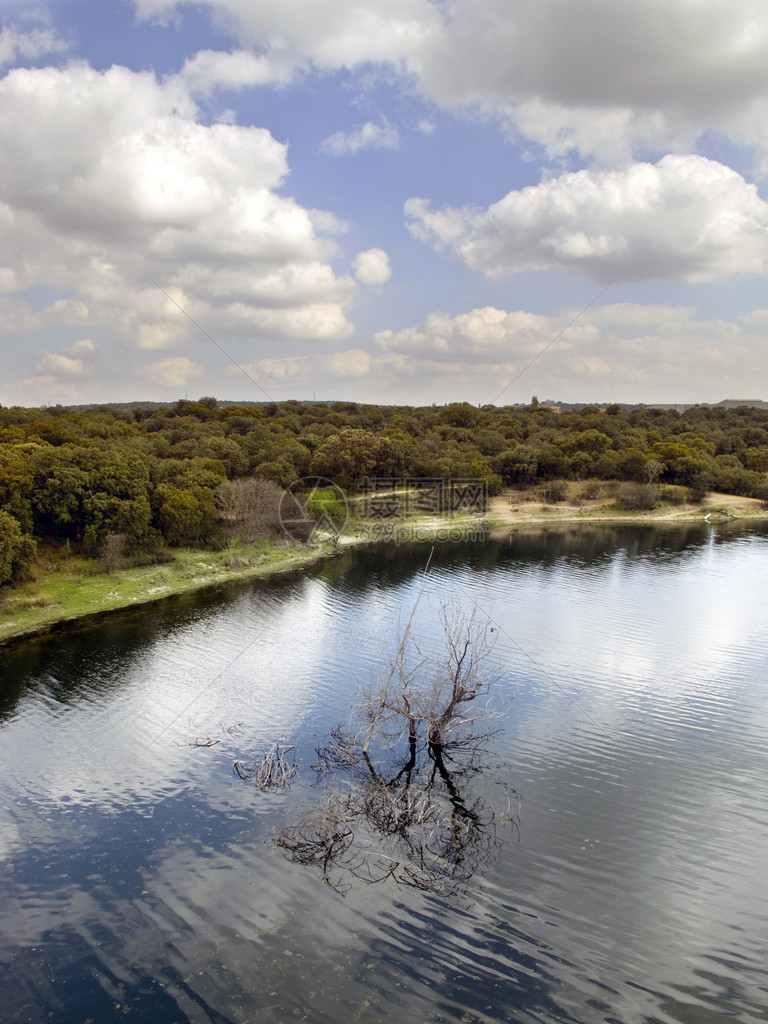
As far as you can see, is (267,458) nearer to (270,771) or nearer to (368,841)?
(270,771)

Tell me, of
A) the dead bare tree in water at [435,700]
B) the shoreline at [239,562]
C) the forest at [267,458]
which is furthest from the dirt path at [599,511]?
the dead bare tree in water at [435,700]

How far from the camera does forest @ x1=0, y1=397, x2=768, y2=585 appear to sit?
36469 mm

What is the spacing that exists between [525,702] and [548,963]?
10.7m

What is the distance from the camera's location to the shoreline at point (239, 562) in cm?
3072

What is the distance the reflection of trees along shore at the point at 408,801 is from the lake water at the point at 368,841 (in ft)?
0.58

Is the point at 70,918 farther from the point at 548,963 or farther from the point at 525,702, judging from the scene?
the point at 525,702

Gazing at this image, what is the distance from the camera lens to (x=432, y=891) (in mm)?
12789

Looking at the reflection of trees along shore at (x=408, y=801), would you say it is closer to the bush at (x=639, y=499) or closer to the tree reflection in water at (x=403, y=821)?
the tree reflection in water at (x=403, y=821)

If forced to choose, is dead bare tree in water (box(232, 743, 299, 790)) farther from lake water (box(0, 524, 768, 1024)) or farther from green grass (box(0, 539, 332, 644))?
green grass (box(0, 539, 332, 644))

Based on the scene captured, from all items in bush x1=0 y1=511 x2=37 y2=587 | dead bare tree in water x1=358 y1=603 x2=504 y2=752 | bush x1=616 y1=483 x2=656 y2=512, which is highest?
bush x1=616 y1=483 x2=656 y2=512

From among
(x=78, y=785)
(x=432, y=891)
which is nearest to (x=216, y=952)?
(x=432, y=891)

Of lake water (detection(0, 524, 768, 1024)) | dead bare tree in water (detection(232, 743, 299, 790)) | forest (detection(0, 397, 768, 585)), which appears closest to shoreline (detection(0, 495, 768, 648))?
forest (detection(0, 397, 768, 585))

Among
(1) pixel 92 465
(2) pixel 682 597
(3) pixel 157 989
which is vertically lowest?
(3) pixel 157 989

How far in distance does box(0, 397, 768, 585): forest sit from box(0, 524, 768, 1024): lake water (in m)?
10.6
